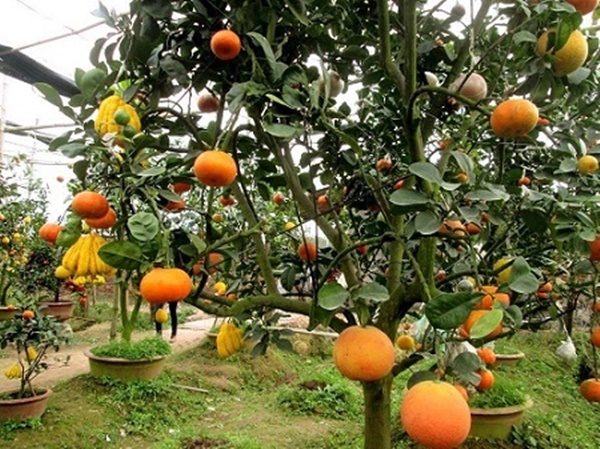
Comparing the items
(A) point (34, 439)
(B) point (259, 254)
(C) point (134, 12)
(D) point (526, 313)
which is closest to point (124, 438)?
(A) point (34, 439)

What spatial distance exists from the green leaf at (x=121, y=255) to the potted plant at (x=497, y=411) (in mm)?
1952

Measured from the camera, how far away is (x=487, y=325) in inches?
24.4

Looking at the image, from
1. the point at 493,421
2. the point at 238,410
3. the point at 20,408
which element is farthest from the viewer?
the point at 238,410

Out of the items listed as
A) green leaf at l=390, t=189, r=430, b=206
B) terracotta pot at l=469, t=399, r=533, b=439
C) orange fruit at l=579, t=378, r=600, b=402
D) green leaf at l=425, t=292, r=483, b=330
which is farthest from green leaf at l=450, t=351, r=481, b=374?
terracotta pot at l=469, t=399, r=533, b=439

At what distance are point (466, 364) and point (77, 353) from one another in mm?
4685

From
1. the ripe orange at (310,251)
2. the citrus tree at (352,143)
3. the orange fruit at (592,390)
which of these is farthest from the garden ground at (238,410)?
the citrus tree at (352,143)

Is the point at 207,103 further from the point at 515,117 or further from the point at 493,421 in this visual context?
the point at 493,421

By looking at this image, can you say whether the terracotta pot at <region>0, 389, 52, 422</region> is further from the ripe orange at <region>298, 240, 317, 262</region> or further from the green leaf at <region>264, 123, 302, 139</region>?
the green leaf at <region>264, 123, 302, 139</region>

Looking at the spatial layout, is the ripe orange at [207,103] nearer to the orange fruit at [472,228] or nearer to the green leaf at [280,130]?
the green leaf at [280,130]

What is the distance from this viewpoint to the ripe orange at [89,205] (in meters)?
0.78

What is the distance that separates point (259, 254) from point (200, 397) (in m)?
2.60

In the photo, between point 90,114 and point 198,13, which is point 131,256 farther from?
point 198,13

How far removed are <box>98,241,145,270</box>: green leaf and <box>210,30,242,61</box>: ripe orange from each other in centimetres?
34

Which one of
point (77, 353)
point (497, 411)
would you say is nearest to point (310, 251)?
point (497, 411)
